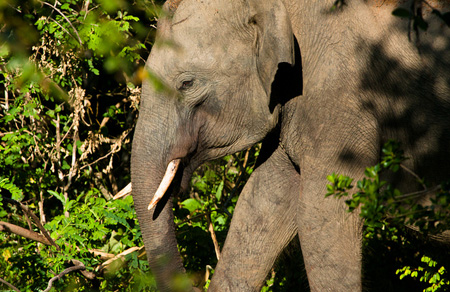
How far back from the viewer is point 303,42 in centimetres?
337

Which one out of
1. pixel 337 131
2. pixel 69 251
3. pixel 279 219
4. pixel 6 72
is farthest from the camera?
pixel 6 72

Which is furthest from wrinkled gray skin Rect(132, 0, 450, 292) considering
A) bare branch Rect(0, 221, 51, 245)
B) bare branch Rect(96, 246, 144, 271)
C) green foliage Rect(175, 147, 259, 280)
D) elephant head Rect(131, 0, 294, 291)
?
green foliage Rect(175, 147, 259, 280)

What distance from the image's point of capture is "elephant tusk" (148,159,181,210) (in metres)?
3.43

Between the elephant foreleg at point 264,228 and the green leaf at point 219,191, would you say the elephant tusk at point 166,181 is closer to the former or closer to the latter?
the elephant foreleg at point 264,228

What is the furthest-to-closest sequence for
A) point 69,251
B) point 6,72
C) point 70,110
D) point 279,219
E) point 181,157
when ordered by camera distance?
point 70,110 → point 6,72 → point 69,251 → point 279,219 → point 181,157

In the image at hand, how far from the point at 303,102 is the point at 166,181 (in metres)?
0.83

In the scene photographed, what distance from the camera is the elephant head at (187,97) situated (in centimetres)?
346

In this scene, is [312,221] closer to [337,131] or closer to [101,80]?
[337,131]

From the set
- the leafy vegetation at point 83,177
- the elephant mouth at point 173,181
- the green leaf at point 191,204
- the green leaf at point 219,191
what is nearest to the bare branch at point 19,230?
the leafy vegetation at point 83,177

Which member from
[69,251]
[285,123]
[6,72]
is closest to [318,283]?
[285,123]

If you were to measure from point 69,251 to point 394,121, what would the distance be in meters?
2.32

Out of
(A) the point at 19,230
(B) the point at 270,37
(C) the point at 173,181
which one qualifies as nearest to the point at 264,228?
(C) the point at 173,181

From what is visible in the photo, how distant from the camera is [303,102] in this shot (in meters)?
3.35

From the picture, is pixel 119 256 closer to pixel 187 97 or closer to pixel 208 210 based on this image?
pixel 208 210
